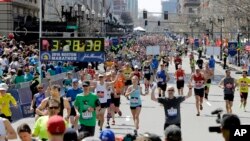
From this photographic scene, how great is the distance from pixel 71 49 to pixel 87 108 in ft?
33.5

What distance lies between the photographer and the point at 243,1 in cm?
3950

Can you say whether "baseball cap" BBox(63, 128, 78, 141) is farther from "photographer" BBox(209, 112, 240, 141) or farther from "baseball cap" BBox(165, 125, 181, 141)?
"photographer" BBox(209, 112, 240, 141)

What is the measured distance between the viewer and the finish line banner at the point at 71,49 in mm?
23422

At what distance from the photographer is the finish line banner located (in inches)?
922

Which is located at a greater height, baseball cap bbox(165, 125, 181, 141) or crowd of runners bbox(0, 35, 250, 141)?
baseball cap bbox(165, 125, 181, 141)

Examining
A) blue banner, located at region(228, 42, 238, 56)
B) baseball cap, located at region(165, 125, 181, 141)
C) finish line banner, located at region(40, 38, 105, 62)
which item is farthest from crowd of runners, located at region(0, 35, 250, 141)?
blue banner, located at region(228, 42, 238, 56)

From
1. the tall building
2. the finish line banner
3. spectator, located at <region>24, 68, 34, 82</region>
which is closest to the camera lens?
spectator, located at <region>24, 68, 34, 82</region>

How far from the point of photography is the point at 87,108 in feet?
44.8

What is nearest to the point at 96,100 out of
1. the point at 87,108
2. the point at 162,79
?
the point at 87,108

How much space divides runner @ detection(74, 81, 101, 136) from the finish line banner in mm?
9628

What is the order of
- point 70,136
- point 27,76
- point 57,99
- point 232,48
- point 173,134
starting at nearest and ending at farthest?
point 173,134, point 70,136, point 57,99, point 27,76, point 232,48

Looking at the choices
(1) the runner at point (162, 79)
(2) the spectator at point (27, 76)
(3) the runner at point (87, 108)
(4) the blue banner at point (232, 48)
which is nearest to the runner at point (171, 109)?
(3) the runner at point (87, 108)

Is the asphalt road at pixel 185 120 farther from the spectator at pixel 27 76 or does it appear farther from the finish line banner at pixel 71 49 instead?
the spectator at pixel 27 76

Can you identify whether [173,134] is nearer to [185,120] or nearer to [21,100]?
[185,120]
